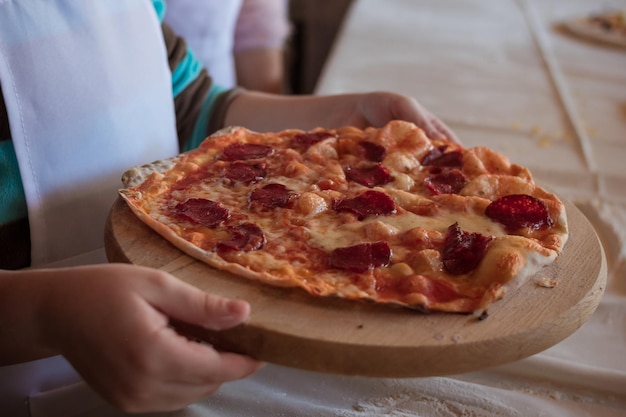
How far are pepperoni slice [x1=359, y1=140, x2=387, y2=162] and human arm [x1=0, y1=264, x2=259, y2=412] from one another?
432 millimetres

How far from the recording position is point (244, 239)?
2.63 feet

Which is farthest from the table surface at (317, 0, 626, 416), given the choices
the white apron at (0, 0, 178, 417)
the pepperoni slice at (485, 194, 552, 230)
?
the white apron at (0, 0, 178, 417)

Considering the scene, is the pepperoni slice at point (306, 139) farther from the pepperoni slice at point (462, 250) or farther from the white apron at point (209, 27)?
the white apron at point (209, 27)

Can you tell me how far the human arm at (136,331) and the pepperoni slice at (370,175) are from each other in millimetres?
359

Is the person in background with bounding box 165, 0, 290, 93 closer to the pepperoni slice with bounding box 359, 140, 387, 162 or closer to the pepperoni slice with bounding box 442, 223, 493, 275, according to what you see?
the pepperoni slice with bounding box 359, 140, 387, 162

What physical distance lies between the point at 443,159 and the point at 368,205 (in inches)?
8.0

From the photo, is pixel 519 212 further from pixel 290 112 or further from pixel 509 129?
pixel 509 129

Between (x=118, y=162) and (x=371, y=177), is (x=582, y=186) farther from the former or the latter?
(x=118, y=162)

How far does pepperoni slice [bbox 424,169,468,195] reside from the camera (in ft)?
3.13

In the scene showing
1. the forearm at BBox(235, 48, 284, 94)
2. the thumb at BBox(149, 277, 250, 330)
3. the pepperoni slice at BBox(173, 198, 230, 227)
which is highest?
the thumb at BBox(149, 277, 250, 330)

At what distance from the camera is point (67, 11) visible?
3.29 ft

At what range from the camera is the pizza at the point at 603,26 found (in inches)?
91.4

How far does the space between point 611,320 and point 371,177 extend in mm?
415

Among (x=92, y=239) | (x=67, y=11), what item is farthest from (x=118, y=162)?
(x=67, y=11)
